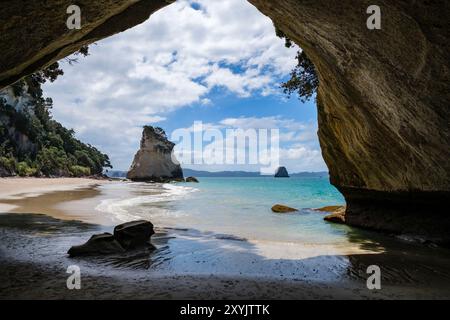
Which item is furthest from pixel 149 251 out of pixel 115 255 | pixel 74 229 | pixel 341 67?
pixel 341 67

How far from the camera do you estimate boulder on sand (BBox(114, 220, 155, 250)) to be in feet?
25.0

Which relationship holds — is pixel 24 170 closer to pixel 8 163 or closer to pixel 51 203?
pixel 8 163

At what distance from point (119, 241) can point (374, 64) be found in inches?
278

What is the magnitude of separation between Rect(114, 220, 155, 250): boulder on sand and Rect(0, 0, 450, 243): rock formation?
4.57 m

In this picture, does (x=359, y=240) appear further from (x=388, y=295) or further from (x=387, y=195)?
(x=388, y=295)

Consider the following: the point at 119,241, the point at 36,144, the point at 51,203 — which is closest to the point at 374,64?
the point at 119,241

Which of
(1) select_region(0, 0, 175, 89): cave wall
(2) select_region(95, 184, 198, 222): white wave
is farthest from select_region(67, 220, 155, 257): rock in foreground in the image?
(2) select_region(95, 184, 198, 222): white wave

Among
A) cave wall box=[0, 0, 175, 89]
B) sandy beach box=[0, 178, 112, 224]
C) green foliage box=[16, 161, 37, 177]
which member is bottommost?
sandy beach box=[0, 178, 112, 224]

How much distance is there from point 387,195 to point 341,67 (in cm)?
610

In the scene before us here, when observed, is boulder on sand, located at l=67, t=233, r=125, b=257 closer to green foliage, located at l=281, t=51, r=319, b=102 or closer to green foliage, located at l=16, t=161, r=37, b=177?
green foliage, located at l=281, t=51, r=319, b=102

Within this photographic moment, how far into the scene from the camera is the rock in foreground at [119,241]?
6912 mm

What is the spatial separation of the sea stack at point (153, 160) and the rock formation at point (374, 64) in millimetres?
78190

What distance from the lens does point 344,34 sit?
20.5ft

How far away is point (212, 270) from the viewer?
6.32m
